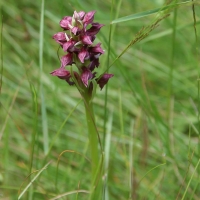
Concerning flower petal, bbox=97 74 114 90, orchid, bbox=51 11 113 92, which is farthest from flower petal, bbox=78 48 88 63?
flower petal, bbox=97 74 114 90

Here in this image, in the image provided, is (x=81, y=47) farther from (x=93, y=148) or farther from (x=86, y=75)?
(x=93, y=148)

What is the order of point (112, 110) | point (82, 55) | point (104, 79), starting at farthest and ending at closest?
point (112, 110) < point (104, 79) < point (82, 55)

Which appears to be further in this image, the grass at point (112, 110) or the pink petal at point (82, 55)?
the grass at point (112, 110)

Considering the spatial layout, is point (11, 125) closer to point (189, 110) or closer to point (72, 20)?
point (189, 110)

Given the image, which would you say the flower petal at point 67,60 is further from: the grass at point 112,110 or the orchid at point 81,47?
the grass at point 112,110

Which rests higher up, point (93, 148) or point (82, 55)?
point (82, 55)

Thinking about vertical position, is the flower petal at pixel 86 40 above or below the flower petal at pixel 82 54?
above

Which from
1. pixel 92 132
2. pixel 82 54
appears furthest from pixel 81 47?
pixel 92 132

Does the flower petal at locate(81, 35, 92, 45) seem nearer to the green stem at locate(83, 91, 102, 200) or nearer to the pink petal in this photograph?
the pink petal

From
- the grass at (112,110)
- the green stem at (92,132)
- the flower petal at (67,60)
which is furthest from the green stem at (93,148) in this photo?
the grass at (112,110)
